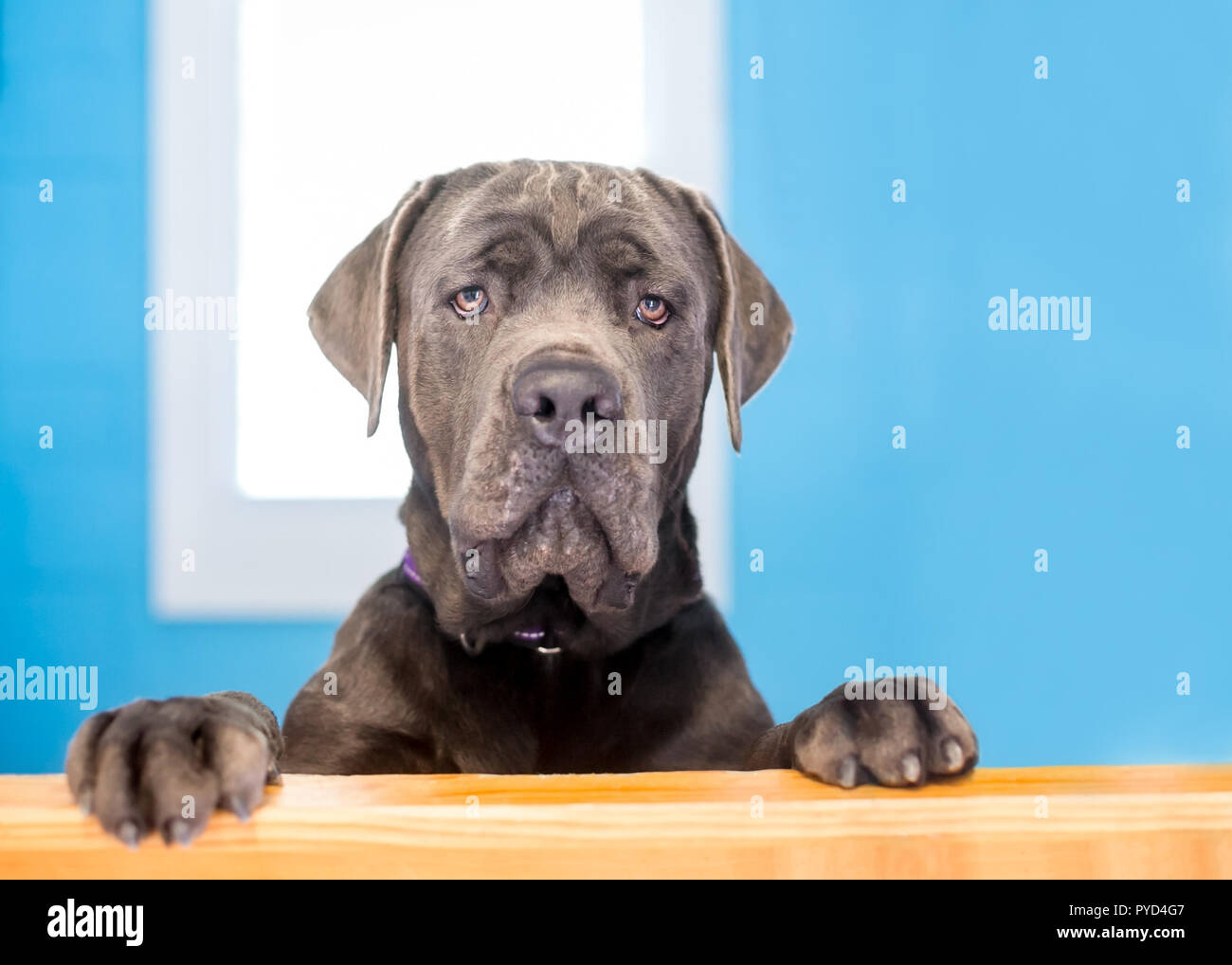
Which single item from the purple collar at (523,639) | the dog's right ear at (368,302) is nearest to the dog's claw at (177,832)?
the purple collar at (523,639)

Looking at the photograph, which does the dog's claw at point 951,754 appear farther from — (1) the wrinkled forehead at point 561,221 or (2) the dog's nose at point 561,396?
(1) the wrinkled forehead at point 561,221

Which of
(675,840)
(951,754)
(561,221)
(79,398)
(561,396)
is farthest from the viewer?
(79,398)

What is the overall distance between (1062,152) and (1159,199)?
342 millimetres

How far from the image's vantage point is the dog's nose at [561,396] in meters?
1.67

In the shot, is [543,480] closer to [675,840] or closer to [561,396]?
[561,396]

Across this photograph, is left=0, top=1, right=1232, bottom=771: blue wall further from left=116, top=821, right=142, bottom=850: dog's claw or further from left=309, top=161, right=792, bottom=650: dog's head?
left=116, top=821, right=142, bottom=850: dog's claw

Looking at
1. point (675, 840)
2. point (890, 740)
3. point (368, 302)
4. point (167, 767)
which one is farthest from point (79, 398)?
point (675, 840)

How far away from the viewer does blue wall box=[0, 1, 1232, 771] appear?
357 centimetres

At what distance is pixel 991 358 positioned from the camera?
360 cm

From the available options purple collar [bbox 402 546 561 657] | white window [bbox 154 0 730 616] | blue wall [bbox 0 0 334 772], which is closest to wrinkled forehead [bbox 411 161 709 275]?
purple collar [bbox 402 546 561 657]

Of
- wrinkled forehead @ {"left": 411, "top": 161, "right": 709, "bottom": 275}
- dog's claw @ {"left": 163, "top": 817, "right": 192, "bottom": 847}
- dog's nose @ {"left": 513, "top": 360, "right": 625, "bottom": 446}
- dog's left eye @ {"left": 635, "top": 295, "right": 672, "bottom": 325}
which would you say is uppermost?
wrinkled forehead @ {"left": 411, "top": 161, "right": 709, "bottom": 275}

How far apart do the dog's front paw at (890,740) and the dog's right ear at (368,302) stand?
40.0 inches

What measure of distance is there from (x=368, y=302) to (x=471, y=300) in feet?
0.74

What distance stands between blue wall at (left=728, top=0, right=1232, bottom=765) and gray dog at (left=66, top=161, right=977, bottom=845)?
4.79 ft
